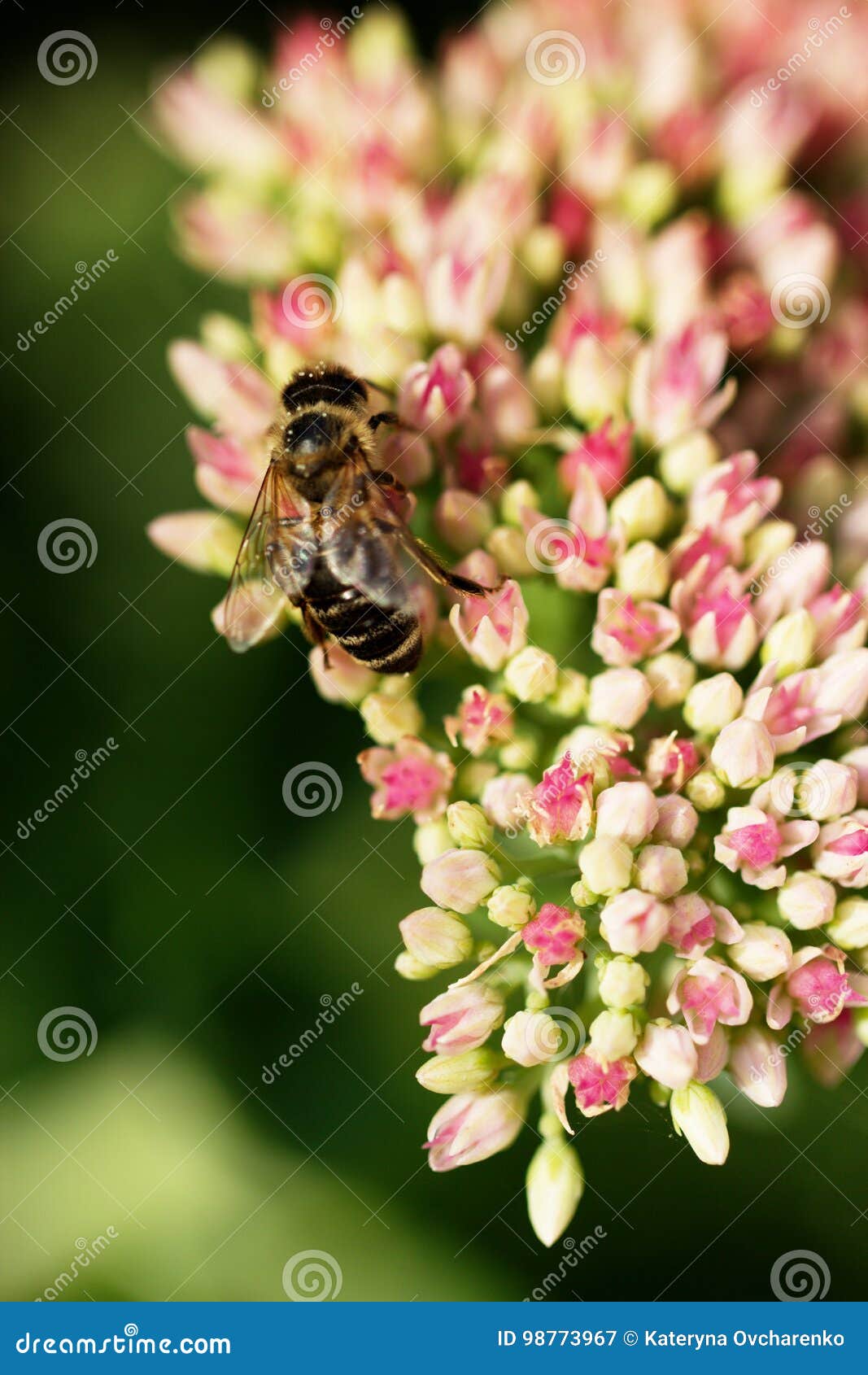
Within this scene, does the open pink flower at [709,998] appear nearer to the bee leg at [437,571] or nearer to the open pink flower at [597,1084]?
the open pink flower at [597,1084]

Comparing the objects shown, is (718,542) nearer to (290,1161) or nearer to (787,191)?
(787,191)

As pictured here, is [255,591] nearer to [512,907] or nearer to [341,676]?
[341,676]

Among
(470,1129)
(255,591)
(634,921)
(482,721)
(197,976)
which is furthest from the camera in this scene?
(197,976)

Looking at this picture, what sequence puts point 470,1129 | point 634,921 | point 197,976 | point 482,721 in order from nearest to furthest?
point 634,921 → point 470,1129 → point 482,721 → point 197,976

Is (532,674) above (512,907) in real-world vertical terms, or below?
above

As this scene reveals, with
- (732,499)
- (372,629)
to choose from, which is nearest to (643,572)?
(732,499)
